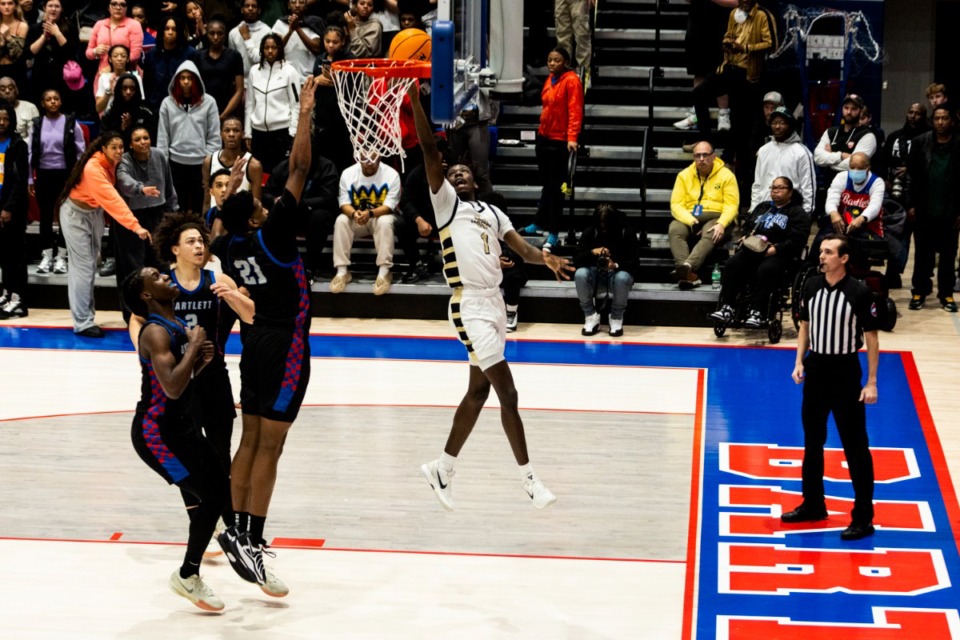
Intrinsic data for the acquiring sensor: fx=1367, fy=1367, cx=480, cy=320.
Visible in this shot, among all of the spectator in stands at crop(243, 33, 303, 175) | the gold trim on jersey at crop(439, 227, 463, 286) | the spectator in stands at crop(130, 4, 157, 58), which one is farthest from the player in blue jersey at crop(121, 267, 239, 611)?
the spectator in stands at crop(130, 4, 157, 58)

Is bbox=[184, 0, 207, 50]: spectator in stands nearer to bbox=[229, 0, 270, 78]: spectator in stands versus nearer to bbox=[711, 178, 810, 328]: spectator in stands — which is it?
bbox=[229, 0, 270, 78]: spectator in stands

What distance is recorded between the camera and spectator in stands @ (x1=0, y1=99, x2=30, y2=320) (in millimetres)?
13500

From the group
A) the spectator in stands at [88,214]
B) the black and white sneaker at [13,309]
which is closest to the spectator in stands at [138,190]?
the spectator in stands at [88,214]

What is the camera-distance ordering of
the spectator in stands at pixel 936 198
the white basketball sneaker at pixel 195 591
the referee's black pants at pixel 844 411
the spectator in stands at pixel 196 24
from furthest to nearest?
1. the spectator in stands at pixel 196 24
2. the spectator in stands at pixel 936 198
3. the referee's black pants at pixel 844 411
4. the white basketball sneaker at pixel 195 591

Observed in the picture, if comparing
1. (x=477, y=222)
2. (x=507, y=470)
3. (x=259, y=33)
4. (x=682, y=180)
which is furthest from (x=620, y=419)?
(x=259, y=33)

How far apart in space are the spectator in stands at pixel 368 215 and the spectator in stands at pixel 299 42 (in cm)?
183

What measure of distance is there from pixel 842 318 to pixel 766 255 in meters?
5.02

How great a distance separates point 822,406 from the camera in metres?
8.05

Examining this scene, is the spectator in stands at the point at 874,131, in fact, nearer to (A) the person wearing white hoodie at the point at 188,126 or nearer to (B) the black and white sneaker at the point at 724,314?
(B) the black and white sneaker at the point at 724,314

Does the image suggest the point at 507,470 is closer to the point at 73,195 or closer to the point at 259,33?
the point at 73,195

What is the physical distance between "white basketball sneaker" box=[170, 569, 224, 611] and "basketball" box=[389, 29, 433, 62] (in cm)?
559

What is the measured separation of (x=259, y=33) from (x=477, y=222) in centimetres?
850

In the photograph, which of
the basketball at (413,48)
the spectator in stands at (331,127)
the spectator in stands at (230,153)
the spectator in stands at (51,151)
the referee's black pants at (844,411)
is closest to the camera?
the referee's black pants at (844,411)

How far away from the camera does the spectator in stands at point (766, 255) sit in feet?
42.2
